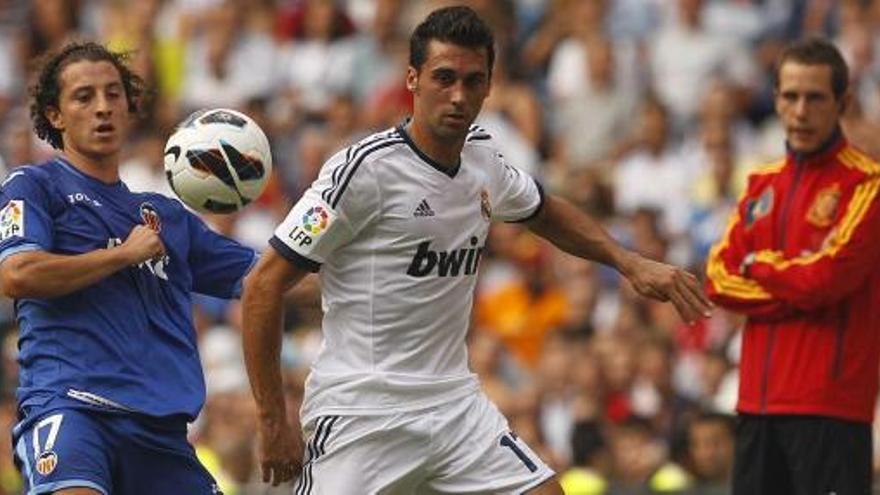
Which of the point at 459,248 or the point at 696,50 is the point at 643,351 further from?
the point at 459,248

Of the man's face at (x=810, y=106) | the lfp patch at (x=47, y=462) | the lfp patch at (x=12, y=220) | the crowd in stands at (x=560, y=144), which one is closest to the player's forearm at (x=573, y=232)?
the man's face at (x=810, y=106)

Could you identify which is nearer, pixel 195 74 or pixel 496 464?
pixel 496 464

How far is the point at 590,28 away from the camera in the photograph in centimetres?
1812

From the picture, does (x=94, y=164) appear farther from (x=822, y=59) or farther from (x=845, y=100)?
(x=845, y=100)

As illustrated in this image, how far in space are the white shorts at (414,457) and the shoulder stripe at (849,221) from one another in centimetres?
178

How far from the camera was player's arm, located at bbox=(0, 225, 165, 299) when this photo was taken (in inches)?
376

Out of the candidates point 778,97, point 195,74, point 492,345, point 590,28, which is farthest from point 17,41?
point 778,97

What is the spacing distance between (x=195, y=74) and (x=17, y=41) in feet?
5.93

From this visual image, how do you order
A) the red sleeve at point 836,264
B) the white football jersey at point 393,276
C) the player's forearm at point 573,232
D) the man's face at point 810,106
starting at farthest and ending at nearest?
the man's face at point 810,106 → the red sleeve at point 836,264 → the player's forearm at point 573,232 → the white football jersey at point 393,276

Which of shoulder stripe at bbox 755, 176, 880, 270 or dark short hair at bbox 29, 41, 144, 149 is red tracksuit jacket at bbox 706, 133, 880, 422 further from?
dark short hair at bbox 29, 41, 144, 149

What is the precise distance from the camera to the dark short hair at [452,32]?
9.70m

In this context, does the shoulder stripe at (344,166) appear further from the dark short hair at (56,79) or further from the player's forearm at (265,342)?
the dark short hair at (56,79)

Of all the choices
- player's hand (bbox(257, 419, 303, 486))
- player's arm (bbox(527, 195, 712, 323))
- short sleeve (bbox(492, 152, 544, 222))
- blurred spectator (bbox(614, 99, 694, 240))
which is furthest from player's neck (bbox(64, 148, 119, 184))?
blurred spectator (bbox(614, 99, 694, 240))

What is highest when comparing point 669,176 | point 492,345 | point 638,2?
point 638,2
